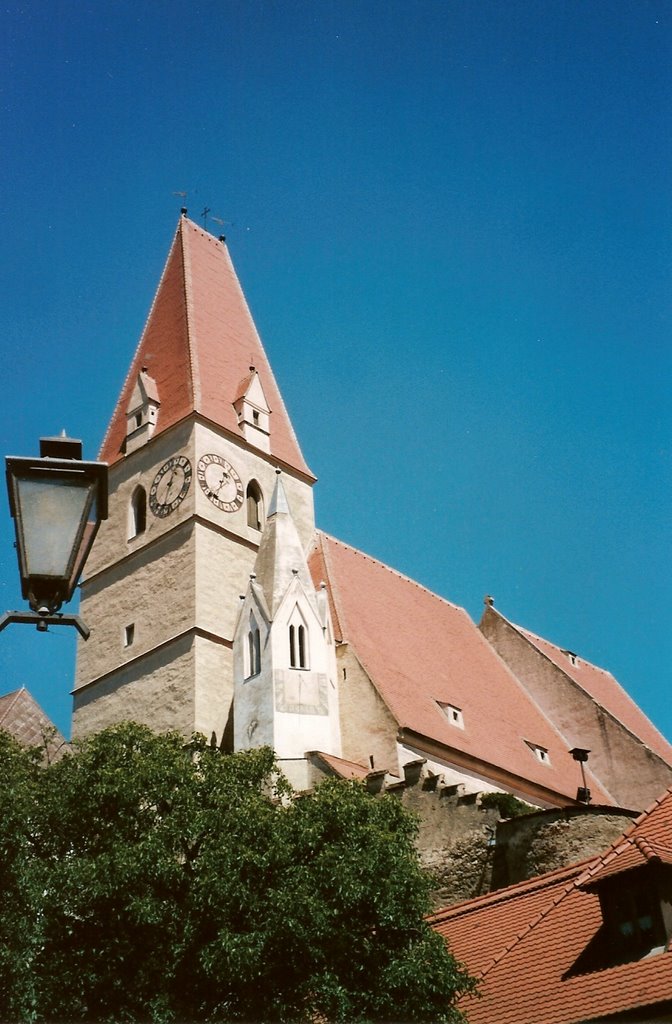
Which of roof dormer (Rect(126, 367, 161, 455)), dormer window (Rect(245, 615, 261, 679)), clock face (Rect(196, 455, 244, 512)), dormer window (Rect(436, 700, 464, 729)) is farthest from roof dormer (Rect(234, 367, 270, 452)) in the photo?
dormer window (Rect(436, 700, 464, 729))

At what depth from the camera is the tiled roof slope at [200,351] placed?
116 ft

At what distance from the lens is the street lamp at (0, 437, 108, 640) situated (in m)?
4.84

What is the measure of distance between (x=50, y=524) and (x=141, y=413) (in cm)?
3140

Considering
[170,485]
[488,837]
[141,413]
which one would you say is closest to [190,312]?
[141,413]

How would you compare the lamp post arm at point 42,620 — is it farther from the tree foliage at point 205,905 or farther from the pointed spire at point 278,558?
the pointed spire at point 278,558

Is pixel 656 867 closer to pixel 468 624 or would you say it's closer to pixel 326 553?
pixel 326 553

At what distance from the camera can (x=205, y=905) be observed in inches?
566

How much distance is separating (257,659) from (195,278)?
15604 mm

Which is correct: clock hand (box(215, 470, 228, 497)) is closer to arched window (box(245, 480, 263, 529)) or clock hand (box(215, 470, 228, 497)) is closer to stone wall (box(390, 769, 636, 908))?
arched window (box(245, 480, 263, 529))

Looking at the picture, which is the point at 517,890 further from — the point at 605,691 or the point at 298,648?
the point at 605,691

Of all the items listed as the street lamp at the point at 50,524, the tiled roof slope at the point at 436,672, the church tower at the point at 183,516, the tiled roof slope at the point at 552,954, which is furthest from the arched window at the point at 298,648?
the street lamp at the point at 50,524

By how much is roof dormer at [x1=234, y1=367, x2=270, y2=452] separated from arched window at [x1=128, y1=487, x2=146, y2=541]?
320cm

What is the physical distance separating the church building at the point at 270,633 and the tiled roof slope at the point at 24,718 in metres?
2.01

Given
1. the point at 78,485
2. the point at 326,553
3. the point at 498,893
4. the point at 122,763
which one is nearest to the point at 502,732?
the point at 326,553
